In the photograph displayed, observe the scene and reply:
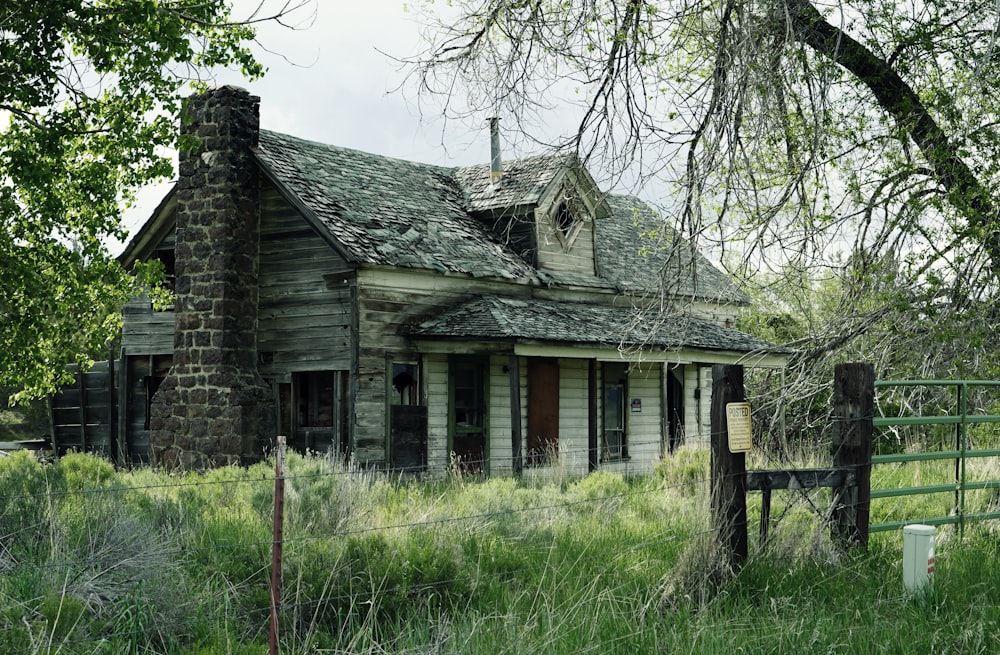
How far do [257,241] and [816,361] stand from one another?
10.6 m

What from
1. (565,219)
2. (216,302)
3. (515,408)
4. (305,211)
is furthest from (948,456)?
(565,219)

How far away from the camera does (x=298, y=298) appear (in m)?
→ 18.2

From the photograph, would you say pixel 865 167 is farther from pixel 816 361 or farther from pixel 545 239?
pixel 545 239

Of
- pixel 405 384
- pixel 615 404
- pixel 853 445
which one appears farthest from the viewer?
pixel 615 404

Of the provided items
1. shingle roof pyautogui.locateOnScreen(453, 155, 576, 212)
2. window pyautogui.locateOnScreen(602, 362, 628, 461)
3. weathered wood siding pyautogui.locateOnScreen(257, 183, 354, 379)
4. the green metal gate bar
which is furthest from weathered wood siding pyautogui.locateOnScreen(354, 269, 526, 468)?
the green metal gate bar

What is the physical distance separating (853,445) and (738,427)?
145 cm

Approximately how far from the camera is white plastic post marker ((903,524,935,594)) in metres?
7.01

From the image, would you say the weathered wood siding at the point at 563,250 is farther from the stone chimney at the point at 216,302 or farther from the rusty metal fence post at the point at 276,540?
the rusty metal fence post at the point at 276,540

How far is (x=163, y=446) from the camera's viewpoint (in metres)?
18.4

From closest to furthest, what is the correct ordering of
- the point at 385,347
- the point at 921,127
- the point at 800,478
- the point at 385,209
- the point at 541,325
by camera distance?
the point at 800,478, the point at 921,127, the point at 385,347, the point at 541,325, the point at 385,209

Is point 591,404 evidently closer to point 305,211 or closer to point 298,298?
point 298,298

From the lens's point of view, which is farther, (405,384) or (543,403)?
(543,403)

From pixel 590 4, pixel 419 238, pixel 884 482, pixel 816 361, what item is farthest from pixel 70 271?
pixel 884 482

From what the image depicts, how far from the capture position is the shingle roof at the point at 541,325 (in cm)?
1734
